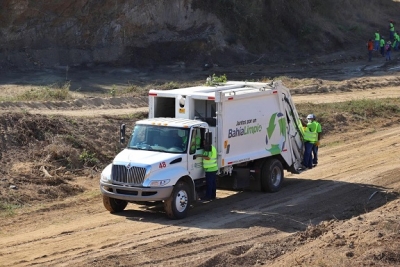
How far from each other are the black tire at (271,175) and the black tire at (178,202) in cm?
311

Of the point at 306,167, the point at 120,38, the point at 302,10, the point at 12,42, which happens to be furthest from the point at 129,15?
the point at 306,167

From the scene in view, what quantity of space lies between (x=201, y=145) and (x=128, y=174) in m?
2.01

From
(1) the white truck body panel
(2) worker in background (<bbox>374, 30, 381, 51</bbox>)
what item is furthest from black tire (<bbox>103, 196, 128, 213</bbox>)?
(2) worker in background (<bbox>374, 30, 381, 51</bbox>)

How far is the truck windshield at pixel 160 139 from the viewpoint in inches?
686

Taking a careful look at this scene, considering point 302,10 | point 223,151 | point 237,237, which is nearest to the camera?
point 237,237

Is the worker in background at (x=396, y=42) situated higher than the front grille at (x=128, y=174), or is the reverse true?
the worker in background at (x=396, y=42)

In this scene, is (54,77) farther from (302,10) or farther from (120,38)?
(302,10)

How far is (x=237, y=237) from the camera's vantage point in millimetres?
15727

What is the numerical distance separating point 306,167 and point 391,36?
32.3 m

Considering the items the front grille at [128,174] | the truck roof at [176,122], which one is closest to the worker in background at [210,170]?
the truck roof at [176,122]

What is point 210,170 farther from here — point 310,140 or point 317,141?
point 317,141

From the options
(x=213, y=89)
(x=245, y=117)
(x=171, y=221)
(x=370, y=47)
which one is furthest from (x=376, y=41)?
(x=171, y=221)

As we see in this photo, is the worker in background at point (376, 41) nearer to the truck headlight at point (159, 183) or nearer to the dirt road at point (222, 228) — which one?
the dirt road at point (222, 228)

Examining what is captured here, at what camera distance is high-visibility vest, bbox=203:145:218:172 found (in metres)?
17.7
